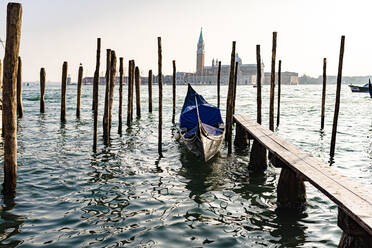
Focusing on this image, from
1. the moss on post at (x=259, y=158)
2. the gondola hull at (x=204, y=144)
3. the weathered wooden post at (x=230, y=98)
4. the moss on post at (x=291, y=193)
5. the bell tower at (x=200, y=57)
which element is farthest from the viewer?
the bell tower at (x=200, y=57)

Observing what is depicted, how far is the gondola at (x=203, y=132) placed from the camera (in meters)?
7.42

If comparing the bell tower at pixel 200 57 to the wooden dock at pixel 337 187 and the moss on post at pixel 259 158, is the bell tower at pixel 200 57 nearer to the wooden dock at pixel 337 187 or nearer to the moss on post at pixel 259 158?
the moss on post at pixel 259 158

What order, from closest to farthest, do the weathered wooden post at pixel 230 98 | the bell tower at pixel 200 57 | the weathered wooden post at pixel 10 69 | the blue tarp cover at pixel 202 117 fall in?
the weathered wooden post at pixel 10 69
the weathered wooden post at pixel 230 98
the blue tarp cover at pixel 202 117
the bell tower at pixel 200 57

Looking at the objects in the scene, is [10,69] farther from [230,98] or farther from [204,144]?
[230,98]

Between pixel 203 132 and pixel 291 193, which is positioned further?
pixel 203 132

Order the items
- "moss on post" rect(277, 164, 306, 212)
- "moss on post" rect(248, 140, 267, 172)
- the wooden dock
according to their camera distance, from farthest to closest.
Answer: "moss on post" rect(248, 140, 267, 172), "moss on post" rect(277, 164, 306, 212), the wooden dock

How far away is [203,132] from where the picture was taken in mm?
7453

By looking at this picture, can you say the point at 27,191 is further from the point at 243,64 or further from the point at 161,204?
the point at 243,64

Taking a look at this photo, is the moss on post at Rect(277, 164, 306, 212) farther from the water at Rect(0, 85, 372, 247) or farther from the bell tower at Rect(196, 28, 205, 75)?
the bell tower at Rect(196, 28, 205, 75)

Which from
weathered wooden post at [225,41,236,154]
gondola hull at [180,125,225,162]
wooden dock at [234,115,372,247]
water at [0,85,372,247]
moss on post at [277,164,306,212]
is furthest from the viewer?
weathered wooden post at [225,41,236,154]

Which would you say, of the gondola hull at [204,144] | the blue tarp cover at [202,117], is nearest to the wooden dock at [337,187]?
the gondola hull at [204,144]

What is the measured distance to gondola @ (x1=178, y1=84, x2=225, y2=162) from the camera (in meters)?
7.42

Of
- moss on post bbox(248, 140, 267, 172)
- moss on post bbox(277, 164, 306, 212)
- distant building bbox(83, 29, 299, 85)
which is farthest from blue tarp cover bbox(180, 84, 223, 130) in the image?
distant building bbox(83, 29, 299, 85)

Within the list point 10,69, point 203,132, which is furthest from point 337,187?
point 10,69
